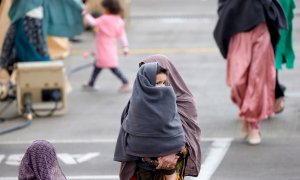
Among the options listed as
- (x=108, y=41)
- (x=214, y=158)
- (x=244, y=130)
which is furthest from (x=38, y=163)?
(x=108, y=41)

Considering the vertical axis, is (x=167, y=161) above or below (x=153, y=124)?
below

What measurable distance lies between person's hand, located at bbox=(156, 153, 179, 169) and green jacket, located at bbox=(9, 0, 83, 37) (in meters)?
5.68

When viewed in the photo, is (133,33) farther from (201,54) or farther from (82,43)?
(201,54)

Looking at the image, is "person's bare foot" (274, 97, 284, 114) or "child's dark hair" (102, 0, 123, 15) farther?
"child's dark hair" (102, 0, 123, 15)

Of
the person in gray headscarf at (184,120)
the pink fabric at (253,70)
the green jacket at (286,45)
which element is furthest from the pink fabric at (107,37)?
the person in gray headscarf at (184,120)

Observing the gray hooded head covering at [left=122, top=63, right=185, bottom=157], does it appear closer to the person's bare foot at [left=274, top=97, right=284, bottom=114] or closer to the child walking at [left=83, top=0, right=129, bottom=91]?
the person's bare foot at [left=274, top=97, right=284, bottom=114]

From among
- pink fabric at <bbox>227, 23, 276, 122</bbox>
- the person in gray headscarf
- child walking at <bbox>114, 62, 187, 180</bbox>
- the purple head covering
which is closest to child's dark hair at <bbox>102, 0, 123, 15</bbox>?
pink fabric at <bbox>227, 23, 276, 122</bbox>

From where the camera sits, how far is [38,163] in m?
6.08

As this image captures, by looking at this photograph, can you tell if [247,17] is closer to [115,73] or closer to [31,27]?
[31,27]

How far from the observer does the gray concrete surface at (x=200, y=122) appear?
935cm

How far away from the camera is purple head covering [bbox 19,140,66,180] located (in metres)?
6.07

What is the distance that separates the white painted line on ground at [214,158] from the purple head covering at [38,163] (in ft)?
9.76

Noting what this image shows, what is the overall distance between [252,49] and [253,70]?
0.22 m

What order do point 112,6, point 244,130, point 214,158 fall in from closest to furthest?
1. point 214,158
2. point 244,130
3. point 112,6
